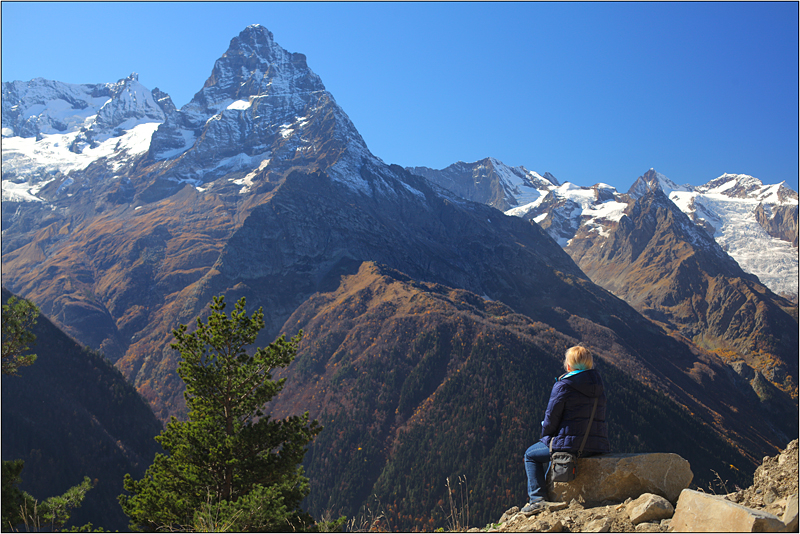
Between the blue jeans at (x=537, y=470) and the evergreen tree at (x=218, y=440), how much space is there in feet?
23.5

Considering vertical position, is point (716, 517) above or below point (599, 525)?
above

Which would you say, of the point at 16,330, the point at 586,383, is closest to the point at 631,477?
the point at 586,383

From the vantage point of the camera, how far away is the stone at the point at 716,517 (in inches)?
287

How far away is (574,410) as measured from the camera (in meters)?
9.70

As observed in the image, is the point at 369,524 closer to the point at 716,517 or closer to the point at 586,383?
the point at 586,383

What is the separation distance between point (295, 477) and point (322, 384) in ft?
557

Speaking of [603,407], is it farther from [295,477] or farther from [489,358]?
[489,358]

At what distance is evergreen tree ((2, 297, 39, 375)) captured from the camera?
18.4m

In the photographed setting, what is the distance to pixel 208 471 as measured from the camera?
1505cm

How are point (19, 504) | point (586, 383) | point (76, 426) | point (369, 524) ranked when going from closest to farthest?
1. point (586, 383)
2. point (369, 524)
3. point (19, 504)
4. point (76, 426)

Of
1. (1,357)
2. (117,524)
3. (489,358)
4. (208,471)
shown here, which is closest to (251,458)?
(208,471)

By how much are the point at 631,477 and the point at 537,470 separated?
1864 millimetres

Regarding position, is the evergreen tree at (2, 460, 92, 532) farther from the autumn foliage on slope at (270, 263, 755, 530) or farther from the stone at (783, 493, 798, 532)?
the autumn foliage on slope at (270, 263, 755, 530)

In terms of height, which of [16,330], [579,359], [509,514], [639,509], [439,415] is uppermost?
[579,359]
